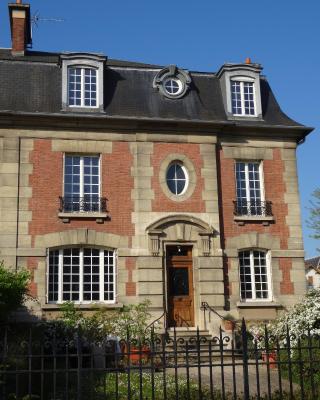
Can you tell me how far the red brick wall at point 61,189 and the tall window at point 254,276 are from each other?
149 inches


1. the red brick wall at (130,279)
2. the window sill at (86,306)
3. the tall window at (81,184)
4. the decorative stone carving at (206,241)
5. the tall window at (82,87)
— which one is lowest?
Answer: the window sill at (86,306)

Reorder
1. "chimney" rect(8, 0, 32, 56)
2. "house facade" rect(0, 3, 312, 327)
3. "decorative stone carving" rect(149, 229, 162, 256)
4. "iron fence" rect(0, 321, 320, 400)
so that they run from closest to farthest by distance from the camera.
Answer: "iron fence" rect(0, 321, 320, 400), "house facade" rect(0, 3, 312, 327), "decorative stone carving" rect(149, 229, 162, 256), "chimney" rect(8, 0, 32, 56)

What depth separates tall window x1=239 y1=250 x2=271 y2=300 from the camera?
1717cm

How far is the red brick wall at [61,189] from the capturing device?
1623 cm

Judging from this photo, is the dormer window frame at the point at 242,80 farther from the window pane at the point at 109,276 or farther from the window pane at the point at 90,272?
the window pane at the point at 90,272

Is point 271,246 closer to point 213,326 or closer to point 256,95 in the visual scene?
point 213,326

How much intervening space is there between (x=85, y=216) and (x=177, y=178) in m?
3.20

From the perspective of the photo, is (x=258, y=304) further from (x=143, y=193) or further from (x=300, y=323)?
(x=143, y=193)

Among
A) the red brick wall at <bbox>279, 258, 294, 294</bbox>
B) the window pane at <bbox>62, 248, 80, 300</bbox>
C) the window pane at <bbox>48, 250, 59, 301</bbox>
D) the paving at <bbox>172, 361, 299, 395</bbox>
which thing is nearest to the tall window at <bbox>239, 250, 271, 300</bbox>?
the red brick wall at <bbox>279, 258, 294, 294</bbox>

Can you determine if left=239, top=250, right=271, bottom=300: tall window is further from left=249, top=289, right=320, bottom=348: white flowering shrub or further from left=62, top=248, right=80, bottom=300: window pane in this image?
left=62, top=248, right=80, bottom=300: window pane

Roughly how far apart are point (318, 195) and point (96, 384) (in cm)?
1461

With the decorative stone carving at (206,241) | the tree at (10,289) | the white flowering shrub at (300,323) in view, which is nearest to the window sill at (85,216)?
the decorative stone carving at (206,241)

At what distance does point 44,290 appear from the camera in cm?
1573

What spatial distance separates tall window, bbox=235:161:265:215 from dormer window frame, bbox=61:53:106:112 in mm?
4998
